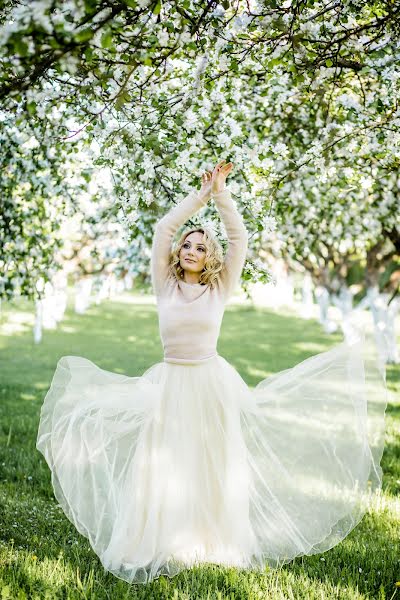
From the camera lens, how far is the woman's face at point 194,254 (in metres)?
4.56

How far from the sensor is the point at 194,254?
4566 millimetres

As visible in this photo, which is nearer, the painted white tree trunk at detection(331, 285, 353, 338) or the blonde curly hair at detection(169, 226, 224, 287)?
the blonde curly hair at detection(169, 226, 224, 287)

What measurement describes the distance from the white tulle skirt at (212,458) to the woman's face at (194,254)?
0.64 m

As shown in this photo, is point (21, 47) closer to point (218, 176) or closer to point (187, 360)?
point (218, 176)

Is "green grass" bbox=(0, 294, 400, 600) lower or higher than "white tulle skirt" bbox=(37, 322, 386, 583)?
lower

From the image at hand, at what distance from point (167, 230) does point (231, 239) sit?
17.0 inches

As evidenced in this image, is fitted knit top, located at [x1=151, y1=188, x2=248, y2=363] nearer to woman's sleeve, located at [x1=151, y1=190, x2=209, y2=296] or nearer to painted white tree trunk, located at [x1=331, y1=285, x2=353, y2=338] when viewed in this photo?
woman's sleeve, located at [x1=151, y1=190, x2=209, y2=296]

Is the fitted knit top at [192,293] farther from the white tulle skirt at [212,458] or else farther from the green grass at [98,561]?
the green grass at [98,561]

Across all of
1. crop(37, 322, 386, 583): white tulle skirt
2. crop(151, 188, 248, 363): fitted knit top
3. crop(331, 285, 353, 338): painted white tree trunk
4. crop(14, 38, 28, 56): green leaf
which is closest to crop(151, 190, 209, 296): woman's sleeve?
crop(151, 188, 248, 363): fitted knit top

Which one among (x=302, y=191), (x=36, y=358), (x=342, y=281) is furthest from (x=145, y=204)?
(x=342, y=281)

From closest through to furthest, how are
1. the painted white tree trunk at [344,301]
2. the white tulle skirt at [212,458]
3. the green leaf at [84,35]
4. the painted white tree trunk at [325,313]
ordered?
1. the green leaf at [84,35]
2. the white tulle skirt at [212,458]
3. the painted white tree trunk at [344,301]
4. the painted white tree trunk at [325,313]

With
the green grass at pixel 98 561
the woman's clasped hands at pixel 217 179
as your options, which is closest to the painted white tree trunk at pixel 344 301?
the green grass at pixel 98 561

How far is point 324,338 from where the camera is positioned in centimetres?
2541

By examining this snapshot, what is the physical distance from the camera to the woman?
439 centimetres
